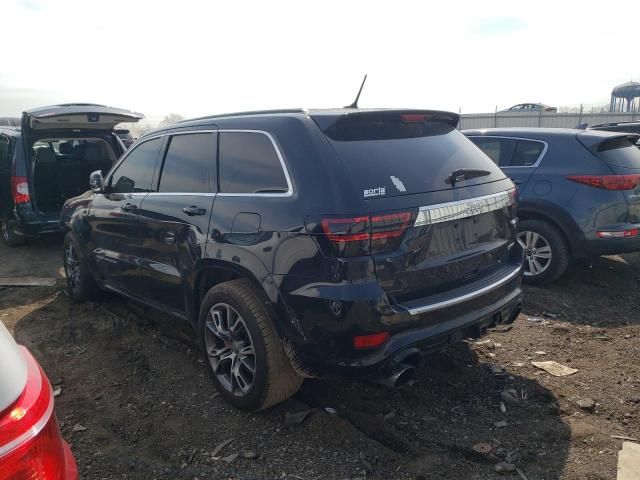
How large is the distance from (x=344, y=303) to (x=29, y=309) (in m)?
4.02

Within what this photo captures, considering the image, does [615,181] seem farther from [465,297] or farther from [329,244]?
[329,244]

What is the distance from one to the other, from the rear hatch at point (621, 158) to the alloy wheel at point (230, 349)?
13.3ft

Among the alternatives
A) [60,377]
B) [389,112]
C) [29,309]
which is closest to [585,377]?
[389,112]

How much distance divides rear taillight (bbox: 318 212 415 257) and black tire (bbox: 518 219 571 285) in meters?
3.23

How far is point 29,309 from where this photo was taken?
5.26 meters

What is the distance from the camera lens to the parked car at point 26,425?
1309mm

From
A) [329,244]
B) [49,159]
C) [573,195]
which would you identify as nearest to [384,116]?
[329,244]

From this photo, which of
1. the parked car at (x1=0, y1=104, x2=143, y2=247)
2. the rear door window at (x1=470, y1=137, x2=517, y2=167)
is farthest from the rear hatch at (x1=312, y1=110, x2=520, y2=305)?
the parked car at (x1=0, y1=104, x2=143, y2=247)

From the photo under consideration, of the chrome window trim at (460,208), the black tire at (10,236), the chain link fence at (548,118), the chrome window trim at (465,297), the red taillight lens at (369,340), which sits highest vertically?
the chain link fence at (548,118)

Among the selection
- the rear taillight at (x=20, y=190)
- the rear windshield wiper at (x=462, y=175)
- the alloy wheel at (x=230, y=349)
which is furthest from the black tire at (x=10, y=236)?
the rear windshield wiper at (x=462, y=175)

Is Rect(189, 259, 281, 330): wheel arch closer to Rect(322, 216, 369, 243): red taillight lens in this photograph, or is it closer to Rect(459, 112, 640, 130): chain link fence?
Rect(322, 216, 369, 243): red taillight lens

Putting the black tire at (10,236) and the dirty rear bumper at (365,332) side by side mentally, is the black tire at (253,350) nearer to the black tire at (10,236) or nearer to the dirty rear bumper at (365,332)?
the dirty rear bumper at (365,332)

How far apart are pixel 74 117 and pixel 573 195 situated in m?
5.87

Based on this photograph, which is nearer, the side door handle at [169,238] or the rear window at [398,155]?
the rear window at [398,155]
